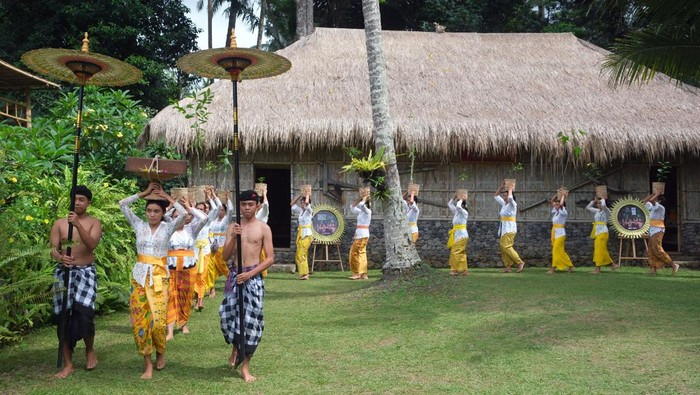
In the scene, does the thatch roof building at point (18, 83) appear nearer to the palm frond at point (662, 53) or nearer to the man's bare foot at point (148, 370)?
the man's bare foot at point (148, 370)

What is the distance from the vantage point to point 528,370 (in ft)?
16.5

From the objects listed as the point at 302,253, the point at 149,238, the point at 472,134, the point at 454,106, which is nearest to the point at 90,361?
the point at 149,238

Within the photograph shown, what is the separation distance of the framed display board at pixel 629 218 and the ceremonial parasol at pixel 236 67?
359 inches

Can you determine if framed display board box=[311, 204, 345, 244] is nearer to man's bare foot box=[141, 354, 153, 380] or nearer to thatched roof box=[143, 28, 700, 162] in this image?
thatched roof box=[143, 28, 700, 162]

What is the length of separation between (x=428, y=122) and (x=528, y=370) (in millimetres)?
8390

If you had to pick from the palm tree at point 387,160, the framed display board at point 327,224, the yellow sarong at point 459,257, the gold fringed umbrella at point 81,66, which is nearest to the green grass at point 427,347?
the palm tree at point 387,160

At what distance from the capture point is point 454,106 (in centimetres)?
1359

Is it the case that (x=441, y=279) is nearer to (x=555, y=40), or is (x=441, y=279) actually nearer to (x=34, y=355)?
(x=34, y=355)

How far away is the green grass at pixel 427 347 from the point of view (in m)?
4.75

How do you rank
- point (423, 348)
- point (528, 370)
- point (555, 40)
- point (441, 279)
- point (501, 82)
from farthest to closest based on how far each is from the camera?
1. point (555, 40)
2. point (501, 82)
3. point (441, 279)
4. point (423, 348)
5. point (528, 370)

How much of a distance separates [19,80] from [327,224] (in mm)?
7447

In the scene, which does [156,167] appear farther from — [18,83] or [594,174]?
[18,83]

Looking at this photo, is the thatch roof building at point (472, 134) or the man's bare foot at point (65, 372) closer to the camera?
the man's bare foot at point (65, 372)

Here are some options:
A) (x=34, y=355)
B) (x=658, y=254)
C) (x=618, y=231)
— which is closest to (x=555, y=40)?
(x=618, y=231)
